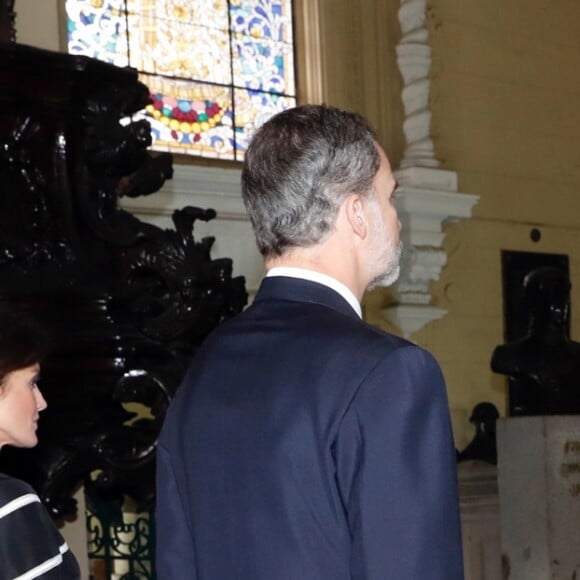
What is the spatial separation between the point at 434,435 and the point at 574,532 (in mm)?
4058

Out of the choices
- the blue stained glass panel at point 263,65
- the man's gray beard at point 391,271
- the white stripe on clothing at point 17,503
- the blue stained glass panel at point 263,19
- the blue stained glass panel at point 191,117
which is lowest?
the white stripe on clothing at point 17,503

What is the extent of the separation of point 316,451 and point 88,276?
189 cm

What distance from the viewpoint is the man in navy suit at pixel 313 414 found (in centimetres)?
153

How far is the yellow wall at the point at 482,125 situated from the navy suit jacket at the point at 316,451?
5886 mm

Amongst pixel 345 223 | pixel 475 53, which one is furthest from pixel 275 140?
pixel 475 53

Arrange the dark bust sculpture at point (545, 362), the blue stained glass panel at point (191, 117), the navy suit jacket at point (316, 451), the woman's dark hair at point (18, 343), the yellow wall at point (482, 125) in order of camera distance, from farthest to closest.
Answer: the yellow wall at point (482, 125) → the blue stained glass panel at point (191, 117) → the dark bust sculpture at point (545, 362) → the woman's dark hair at point (18, 343) → the navy suit jacket at point (316, 451)

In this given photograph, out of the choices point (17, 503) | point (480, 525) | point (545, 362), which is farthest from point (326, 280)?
point (480, 525)

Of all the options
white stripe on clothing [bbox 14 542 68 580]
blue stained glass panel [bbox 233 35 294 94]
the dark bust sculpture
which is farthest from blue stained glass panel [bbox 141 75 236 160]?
white stripe on clothing [bbox 14 542 68 580]

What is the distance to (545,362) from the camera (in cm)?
587

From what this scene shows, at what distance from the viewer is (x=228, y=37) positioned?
7.55 meters

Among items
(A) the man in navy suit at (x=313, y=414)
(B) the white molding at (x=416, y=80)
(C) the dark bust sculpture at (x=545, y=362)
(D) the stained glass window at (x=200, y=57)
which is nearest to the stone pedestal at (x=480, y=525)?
(C) the dark bust sculpture at (x=545, y=362)

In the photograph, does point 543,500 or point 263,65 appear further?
point 263,65

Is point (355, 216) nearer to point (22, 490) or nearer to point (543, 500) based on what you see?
point (22, 490)

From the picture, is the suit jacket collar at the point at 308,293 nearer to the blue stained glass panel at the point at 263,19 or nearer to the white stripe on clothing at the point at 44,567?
the white stripe on clothing at the point at 44,567
